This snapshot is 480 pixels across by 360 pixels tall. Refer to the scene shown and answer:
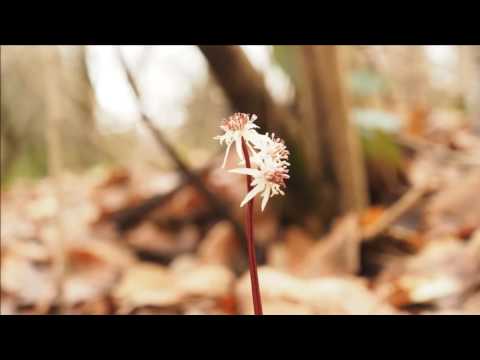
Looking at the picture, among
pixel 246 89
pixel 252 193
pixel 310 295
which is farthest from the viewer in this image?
pixel 246 89

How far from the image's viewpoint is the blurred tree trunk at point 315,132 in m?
1.13

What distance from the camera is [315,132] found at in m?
1.15

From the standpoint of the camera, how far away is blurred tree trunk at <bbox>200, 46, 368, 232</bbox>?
1.13 m

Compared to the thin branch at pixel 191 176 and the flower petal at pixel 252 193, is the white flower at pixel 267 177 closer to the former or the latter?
the flower petal at pixel 252 193

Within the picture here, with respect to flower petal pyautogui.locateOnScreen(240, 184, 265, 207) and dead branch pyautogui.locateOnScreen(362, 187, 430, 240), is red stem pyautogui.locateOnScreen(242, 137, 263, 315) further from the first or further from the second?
dead branch pyautogui.locateOnScreen(362, 187, 430, 240)

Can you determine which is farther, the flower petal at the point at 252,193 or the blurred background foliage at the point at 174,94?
the blurred background foliage at the point at 174,94

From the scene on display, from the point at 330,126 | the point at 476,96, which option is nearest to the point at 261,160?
the point at 330,126

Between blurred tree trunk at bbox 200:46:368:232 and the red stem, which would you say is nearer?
the red stem

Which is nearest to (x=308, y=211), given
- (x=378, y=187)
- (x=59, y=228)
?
(x=378, y=187)

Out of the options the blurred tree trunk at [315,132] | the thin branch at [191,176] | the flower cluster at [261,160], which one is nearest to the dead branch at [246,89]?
the blurred tree trunk at [315,132]

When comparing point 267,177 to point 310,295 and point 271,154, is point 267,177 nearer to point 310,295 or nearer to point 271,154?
point 271,154

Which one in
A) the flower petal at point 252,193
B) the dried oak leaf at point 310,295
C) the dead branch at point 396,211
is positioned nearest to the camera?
the flower petal at point 252,193

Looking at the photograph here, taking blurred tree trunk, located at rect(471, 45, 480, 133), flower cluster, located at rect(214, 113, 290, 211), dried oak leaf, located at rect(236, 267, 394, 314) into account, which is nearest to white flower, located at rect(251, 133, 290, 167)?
flower cluster, located at rect(214, 113, 290, 211)
